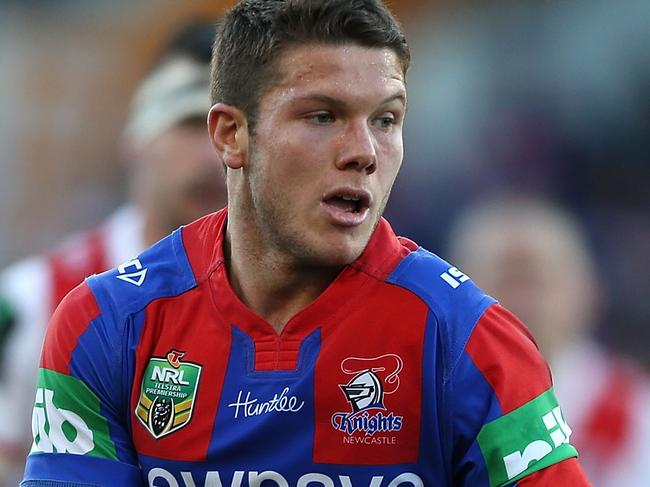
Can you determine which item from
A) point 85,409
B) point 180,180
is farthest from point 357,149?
point 180,180

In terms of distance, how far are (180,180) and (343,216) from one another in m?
2.62

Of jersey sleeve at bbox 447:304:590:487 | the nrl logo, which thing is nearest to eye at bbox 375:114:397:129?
jersey sleeve at bbox 447:304:590:487

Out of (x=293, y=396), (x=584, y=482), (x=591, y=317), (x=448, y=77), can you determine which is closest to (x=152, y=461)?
(x=293, y=396)

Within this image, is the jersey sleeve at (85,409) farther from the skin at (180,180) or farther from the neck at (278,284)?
the skin at (180,180)

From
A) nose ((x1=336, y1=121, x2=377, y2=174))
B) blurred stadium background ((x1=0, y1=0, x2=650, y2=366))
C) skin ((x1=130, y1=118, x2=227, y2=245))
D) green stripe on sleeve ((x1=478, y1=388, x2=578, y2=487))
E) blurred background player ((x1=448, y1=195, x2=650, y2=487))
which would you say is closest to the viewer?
green stripe on sleeve ((x1=478, y1=388, x2=578, y2=487))

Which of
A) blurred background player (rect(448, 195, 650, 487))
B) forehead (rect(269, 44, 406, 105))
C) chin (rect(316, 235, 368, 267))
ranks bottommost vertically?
blurred background player (rect(448, 195, 650, 487))

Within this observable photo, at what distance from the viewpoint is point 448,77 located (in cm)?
886

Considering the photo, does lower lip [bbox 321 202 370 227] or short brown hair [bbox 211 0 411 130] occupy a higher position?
short brown hair [bbox 211 0 411 130]

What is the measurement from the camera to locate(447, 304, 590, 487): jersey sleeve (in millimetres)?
2689

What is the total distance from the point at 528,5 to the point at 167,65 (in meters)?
3.70

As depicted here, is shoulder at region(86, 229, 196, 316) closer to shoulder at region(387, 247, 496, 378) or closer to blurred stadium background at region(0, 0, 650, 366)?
shoulder at region(387, 247, 496, 378)

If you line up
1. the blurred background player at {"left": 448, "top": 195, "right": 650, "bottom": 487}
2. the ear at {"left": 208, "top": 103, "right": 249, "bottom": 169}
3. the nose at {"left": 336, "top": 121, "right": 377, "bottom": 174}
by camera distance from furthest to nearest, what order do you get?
the blurred background player at {"left": 448, "top": 195, "right": 650, "bottom": 487}
the ear at {"left": 208, "top": 103, "right": 249, "bottom": 169}
the nose at {"left": 336, "top": 121, "right": 377, "bottom": 174}

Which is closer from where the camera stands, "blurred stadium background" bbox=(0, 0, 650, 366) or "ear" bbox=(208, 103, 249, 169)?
"ear" bbox=(208, 103, 249, 169)

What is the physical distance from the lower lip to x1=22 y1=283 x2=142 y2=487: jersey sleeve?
1.83 feet
